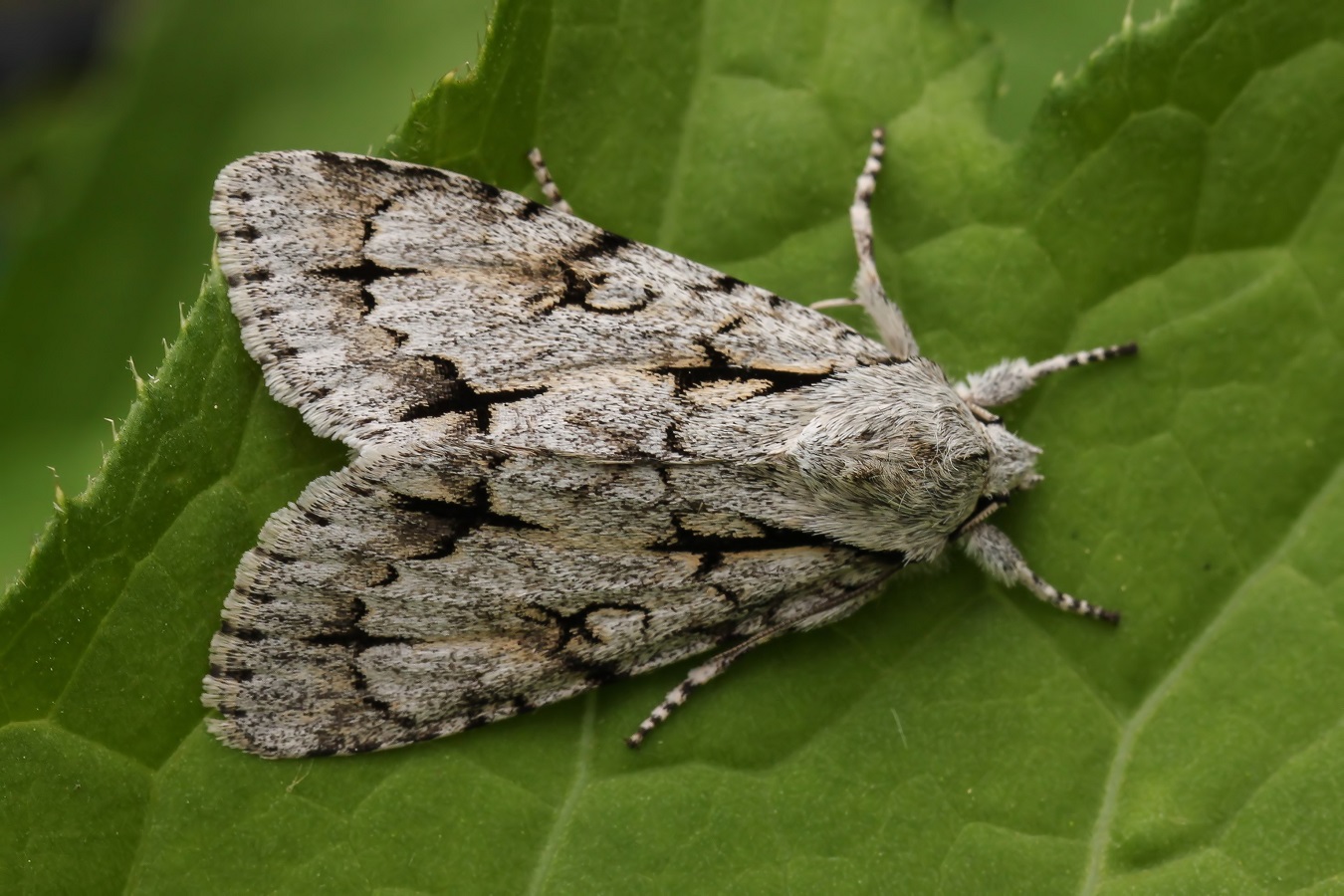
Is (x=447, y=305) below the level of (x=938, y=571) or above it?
above

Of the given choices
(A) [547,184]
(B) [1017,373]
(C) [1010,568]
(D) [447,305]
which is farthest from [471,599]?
(B) [1017,373]

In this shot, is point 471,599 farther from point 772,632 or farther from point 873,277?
point 873,277

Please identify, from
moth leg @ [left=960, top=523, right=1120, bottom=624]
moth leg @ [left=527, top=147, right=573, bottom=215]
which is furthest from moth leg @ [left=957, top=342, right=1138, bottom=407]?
moth leg @ [left=527, top=147, right=573, bottom=215]

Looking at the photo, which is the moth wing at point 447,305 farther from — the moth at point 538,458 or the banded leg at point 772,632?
the banded leg at point 772,632

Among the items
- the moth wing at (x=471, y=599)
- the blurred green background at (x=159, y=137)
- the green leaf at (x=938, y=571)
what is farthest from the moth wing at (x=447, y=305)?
the blurred green background at (x=159, y=137)

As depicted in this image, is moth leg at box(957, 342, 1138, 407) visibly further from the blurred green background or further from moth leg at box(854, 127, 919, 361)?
the blurred green background

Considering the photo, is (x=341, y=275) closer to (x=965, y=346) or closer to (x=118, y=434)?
(x=118, y=434)
